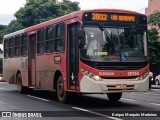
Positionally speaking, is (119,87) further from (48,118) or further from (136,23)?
(48,118)

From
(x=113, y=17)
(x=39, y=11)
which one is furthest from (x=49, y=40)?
(x=39, y=11)

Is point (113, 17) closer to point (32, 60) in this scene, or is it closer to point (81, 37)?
point (81, 37)

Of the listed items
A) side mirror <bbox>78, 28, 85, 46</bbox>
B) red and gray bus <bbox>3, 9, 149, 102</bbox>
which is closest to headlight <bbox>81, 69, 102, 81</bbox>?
red and gray bus <bbox>3, 9, 149, 102</bbox>

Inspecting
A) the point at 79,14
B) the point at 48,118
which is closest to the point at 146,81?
the point at 79,14

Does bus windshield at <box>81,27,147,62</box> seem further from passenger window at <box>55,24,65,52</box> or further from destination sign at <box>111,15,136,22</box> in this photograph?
passenger window at <box>55,24,65,52</box>

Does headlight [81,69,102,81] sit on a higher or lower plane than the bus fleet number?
lower

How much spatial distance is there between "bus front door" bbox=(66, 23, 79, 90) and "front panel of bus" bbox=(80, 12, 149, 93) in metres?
0.53

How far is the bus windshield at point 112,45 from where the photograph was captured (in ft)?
44.5

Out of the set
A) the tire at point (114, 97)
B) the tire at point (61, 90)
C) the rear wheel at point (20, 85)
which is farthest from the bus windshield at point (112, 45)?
the rear wheel at point (20, 85)

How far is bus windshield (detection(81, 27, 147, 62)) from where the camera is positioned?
13.6 m

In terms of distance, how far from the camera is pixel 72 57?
571 inches

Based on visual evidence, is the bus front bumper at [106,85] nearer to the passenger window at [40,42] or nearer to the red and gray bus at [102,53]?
the red and gray bus at [102,53]

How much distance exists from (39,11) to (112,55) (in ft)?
141

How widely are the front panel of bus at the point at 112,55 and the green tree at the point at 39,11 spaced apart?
40686 mm
